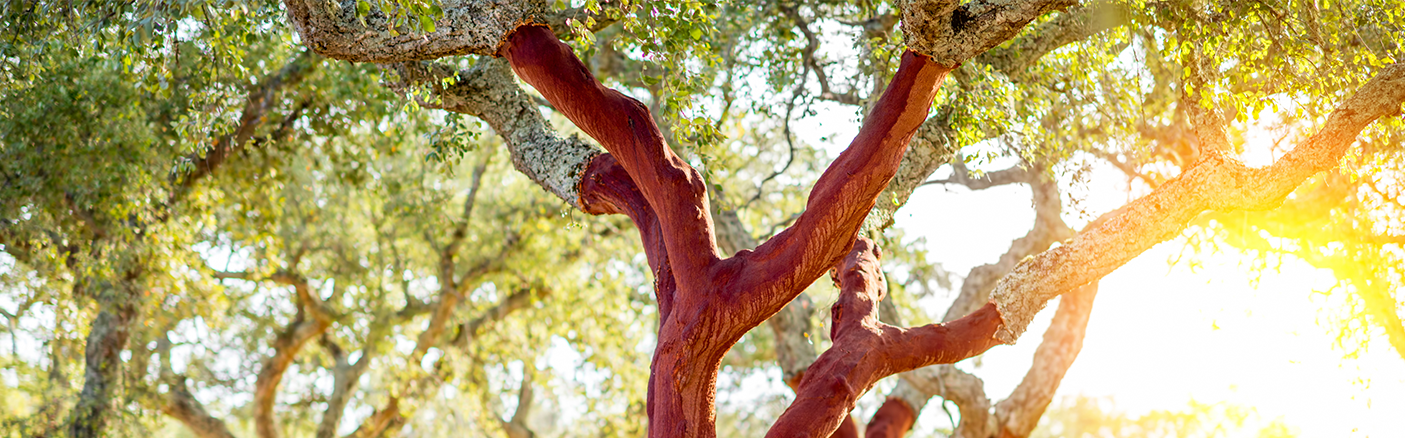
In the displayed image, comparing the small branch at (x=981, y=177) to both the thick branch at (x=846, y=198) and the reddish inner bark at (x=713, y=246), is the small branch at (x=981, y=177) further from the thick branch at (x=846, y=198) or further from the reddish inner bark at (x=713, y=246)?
the thick branch at (x=846, y=198)

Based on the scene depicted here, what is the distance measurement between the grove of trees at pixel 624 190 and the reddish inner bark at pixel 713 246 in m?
0.02

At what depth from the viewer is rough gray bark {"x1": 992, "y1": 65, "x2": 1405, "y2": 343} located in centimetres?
349

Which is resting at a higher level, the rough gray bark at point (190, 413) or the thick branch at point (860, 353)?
the rough gray bark at point (190, 413)

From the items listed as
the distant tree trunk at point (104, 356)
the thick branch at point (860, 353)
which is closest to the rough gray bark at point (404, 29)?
the thick branch at point (860, 353)

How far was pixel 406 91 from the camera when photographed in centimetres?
469

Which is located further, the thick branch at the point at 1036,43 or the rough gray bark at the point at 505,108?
the thick branch at the point at 1036,43

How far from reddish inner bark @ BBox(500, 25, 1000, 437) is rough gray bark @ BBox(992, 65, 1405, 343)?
349 millimetres

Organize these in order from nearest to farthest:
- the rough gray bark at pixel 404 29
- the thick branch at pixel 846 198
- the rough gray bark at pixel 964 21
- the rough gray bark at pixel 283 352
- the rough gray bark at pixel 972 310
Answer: the rough gray bark at pixel 964 21
the thick branch at pixel 846 198
the rough gray bark at pixel 404 29
the rough gray bark at pixel 972 310
the rough gray bark at pixel 283 352

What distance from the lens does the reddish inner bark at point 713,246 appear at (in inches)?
135

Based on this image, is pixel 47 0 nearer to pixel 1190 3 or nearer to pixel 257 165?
pixel 257 165

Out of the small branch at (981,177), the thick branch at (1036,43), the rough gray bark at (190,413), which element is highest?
the small branch at (981,177)

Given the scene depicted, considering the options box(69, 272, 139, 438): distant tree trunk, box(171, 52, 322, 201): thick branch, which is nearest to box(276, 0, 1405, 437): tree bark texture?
box(171, 52, 322, 201): thick branch

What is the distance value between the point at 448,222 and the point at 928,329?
6.45 meters

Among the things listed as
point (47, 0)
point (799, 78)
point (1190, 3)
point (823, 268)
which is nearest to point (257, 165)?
point (47, 0)
